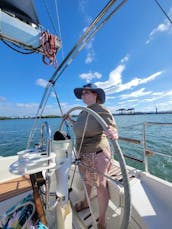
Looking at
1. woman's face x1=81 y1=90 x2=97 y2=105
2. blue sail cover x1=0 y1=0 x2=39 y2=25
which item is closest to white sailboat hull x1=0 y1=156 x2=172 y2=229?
woman's face x1=81 y1=90 x2=97 y2=105

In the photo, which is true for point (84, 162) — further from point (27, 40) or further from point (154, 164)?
point (154, 164)

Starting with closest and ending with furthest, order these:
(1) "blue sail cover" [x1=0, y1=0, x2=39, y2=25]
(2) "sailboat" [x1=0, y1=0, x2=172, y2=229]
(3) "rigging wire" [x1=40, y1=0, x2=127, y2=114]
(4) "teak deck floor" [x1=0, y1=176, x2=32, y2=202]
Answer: (2) "sailboat" [x1=0, y1=0, x2=172, y2=229]
(3) "rigging wire" [x1=40, y1=0, x2=127, y2=114]
(1) "blue sail cover" [x1=0, y1=0, x2=39, y2=25]
(4) "teak deck floor" [x1=0, y1=176, x2=32, y2=202]

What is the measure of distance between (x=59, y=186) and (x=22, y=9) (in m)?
1.88

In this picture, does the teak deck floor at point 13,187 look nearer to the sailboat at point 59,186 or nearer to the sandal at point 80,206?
the sailboat at point 59,186

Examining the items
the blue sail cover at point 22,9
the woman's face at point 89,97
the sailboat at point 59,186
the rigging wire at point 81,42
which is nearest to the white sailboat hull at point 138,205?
the sailboat at point 59,186

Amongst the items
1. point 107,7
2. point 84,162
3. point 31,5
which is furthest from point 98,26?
point 31,5

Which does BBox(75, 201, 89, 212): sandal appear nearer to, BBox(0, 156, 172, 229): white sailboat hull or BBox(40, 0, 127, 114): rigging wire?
BBox(0, 156, 172, 229): white sailboat hull

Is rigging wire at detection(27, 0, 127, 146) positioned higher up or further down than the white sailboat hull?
higher up

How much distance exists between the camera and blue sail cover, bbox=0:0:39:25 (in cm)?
139

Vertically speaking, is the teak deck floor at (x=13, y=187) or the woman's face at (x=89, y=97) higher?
the woman's face at (x=89, y=97)

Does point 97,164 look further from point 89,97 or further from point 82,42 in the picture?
point 82,42

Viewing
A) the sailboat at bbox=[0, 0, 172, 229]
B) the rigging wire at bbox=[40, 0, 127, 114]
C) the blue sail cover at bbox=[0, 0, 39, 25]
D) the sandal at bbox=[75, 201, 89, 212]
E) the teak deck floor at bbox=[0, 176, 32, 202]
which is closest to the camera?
the sailboat at bbox=[0, 0, 172, 229]

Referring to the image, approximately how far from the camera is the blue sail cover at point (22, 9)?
1392mm

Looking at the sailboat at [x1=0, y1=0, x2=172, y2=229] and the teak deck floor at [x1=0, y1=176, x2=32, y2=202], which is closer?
the sailboat at [x1=0, y1=0, x2=172, y2=229]
